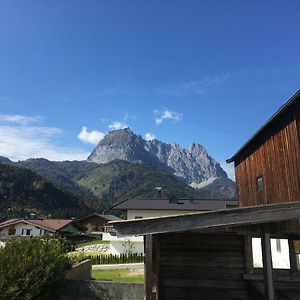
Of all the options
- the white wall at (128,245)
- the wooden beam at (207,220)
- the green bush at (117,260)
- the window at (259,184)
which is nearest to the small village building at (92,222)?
the white wall at (128,245)

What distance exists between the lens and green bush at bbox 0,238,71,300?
29.8ft

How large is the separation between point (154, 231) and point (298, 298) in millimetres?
5675

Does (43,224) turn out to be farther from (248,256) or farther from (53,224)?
(248,256)

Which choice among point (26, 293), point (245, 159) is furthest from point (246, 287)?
point (245, 159)

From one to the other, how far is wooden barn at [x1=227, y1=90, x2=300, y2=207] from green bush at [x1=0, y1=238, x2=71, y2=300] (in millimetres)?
9389

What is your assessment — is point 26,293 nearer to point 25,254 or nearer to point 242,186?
point 25,254

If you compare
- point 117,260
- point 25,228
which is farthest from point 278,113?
point 25,228

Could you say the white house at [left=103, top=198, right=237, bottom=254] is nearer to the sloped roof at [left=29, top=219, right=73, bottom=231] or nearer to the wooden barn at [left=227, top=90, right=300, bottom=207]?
the wooden barn at [left=227, top=90, right=300, bottom=207]

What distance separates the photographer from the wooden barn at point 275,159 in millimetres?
14422

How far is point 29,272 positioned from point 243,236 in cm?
656

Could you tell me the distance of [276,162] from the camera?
1644cm

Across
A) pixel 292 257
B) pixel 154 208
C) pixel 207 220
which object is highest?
pixel 154 208

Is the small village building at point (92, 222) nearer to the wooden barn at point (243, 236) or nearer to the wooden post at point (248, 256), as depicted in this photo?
the wooden barn at point (243, 236)

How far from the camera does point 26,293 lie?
914cm
